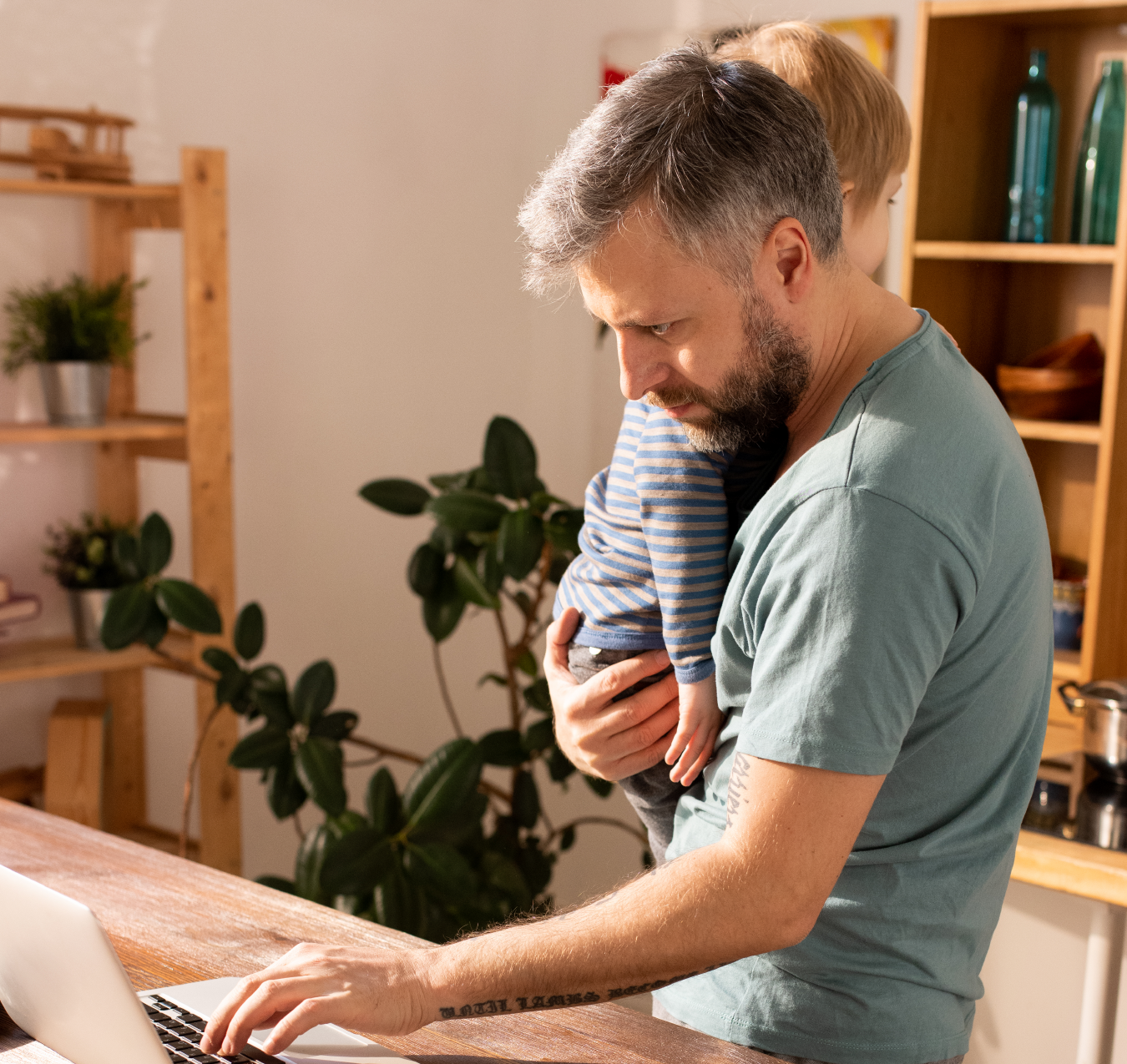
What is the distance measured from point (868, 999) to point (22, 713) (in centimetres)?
219

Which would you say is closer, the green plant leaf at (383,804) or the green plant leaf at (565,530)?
the green plant leaf at (383,804)

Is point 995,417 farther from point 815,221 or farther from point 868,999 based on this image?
point 868,999

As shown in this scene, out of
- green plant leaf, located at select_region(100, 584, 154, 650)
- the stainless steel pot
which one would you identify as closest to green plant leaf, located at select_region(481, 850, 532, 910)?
green plant leaf, located at select_region(100, 584, 154, 650)

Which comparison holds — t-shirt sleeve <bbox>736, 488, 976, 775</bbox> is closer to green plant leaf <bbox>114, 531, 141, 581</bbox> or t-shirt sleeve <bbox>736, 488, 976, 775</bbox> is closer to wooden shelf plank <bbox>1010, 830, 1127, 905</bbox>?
wooden shelf plank <bbox>1010, 830, 1127, 905</bbox>

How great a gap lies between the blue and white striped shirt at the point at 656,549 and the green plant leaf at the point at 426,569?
3.79 ft

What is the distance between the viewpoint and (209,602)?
97.0 inches

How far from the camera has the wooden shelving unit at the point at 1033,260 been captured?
7.32 feet

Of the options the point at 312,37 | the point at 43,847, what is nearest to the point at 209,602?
the point at 43,847

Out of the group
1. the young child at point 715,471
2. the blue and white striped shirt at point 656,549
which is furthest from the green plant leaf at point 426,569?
the young child at point 715,471

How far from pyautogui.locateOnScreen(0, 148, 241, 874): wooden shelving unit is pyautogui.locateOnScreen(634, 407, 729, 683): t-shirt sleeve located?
1.64m

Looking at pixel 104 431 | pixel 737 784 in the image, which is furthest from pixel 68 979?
pixel 104 431

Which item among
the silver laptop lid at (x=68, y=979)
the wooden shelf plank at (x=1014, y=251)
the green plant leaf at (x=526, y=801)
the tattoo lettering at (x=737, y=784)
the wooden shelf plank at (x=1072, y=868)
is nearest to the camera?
the silver laptop lid at (x=68, y=979)

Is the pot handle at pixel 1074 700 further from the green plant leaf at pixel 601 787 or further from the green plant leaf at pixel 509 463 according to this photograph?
the green plant leaf at pixel 509 463

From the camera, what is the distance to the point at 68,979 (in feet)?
2.92
